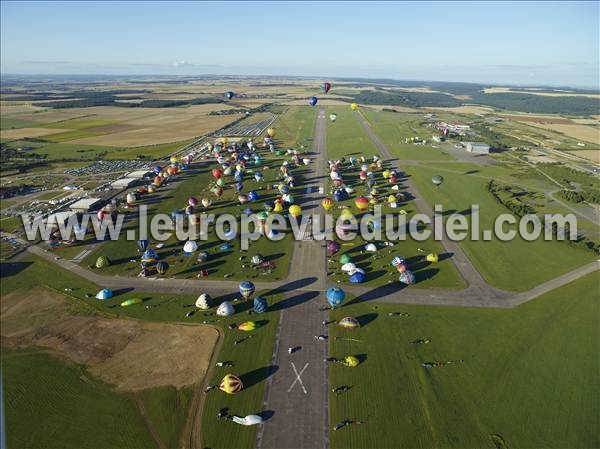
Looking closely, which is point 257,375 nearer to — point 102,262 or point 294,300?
point 294,300

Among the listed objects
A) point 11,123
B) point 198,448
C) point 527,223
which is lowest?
point 198,448

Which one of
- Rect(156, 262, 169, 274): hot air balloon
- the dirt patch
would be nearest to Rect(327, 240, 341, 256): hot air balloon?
the dirt patch

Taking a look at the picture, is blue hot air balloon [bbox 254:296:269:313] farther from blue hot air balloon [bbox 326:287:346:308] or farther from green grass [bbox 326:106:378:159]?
green grass [bbox 326:106:378:159]

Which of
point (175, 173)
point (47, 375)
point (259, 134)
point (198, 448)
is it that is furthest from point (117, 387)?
point (259, 134)

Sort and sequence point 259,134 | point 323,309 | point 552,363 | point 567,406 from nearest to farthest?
1. point 567,406
2. point 552,363
3. point 323,309
4. point 259,134

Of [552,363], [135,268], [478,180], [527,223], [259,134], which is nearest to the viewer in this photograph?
[552,363]

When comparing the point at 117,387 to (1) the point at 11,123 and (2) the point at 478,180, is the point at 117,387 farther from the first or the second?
(1) the point at 11,123

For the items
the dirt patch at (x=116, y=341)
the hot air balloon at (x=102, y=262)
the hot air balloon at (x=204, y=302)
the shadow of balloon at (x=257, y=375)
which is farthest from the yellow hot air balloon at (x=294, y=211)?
the shadow of balloon at (x=257, y=375)
